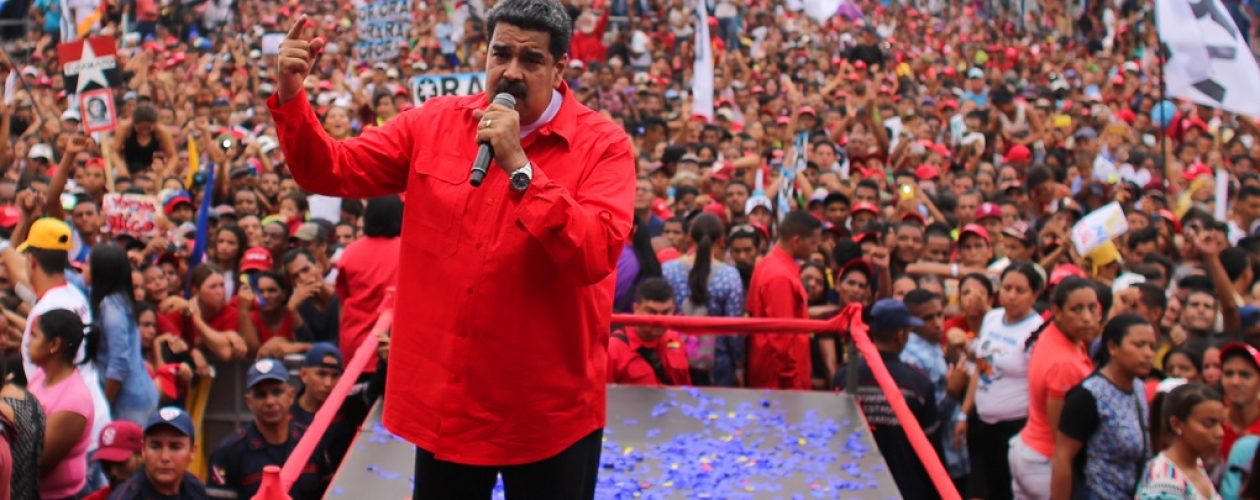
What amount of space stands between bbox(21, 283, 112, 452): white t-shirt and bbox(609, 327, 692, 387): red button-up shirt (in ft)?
7.65

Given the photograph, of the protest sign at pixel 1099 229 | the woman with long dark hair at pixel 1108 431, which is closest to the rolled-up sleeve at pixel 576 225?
the woman with long dark hair at pixel 1108 431

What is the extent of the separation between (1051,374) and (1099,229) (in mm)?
3218

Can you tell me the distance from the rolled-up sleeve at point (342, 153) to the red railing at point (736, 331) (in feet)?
2.43

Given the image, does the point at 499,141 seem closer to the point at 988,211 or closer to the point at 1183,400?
the point at 1183,400

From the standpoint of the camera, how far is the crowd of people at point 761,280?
5496mm

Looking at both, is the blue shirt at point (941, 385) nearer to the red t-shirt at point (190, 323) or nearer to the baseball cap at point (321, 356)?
the baseball cap at point (321, 356)

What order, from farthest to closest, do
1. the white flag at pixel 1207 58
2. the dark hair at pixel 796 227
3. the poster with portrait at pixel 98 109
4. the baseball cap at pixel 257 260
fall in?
the poster with portrait at pixel 98 109, the white flag at pixel 1207 58, the baseball cap at pixel 257 260, the dark hair at pixel 796 227

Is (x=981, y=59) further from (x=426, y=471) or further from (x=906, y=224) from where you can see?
(x=426, y=471)

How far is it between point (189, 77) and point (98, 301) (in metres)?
12.8

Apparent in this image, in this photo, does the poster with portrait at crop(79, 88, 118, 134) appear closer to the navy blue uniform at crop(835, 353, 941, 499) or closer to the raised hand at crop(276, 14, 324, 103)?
the navy blue uniform at crop(835, 353, 941, 499)

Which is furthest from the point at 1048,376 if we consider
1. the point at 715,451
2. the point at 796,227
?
the point at 796,227

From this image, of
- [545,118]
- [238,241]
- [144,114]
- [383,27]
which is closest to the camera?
[545,118]

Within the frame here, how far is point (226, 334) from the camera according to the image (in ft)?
24.3

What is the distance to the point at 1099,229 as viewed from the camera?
28.8ft
